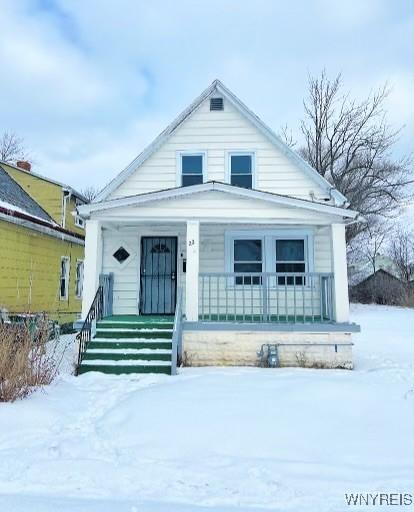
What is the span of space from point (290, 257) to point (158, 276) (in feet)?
11.8

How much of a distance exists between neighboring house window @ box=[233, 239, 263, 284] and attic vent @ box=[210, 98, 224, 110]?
12.4 feet

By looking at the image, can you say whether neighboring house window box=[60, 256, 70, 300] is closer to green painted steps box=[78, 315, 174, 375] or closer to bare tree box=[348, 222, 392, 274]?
green painted steps box=[78, 315, 174, 375]

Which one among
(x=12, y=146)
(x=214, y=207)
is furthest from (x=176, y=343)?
(x=12, y=146)

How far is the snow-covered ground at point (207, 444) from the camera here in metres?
3.32

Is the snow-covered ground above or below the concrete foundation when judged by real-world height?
below

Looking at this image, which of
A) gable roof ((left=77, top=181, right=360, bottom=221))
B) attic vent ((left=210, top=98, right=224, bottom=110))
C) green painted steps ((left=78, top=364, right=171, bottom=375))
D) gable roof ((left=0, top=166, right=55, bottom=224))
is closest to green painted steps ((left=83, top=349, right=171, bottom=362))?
green painted steps ((left=78, top=364, right=171, bottom=375))

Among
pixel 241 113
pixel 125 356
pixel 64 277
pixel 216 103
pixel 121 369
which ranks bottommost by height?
pixel 121 369

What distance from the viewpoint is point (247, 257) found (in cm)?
1116

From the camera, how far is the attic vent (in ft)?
38.1

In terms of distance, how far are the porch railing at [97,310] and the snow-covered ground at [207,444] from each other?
149 cm

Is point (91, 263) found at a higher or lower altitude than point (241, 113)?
lower

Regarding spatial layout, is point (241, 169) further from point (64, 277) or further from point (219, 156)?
point (64, 277)

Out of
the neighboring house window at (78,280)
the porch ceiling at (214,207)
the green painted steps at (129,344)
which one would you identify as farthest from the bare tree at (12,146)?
the green painted steps at (129,344)

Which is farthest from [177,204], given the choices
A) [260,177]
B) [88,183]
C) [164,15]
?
[88,183]
